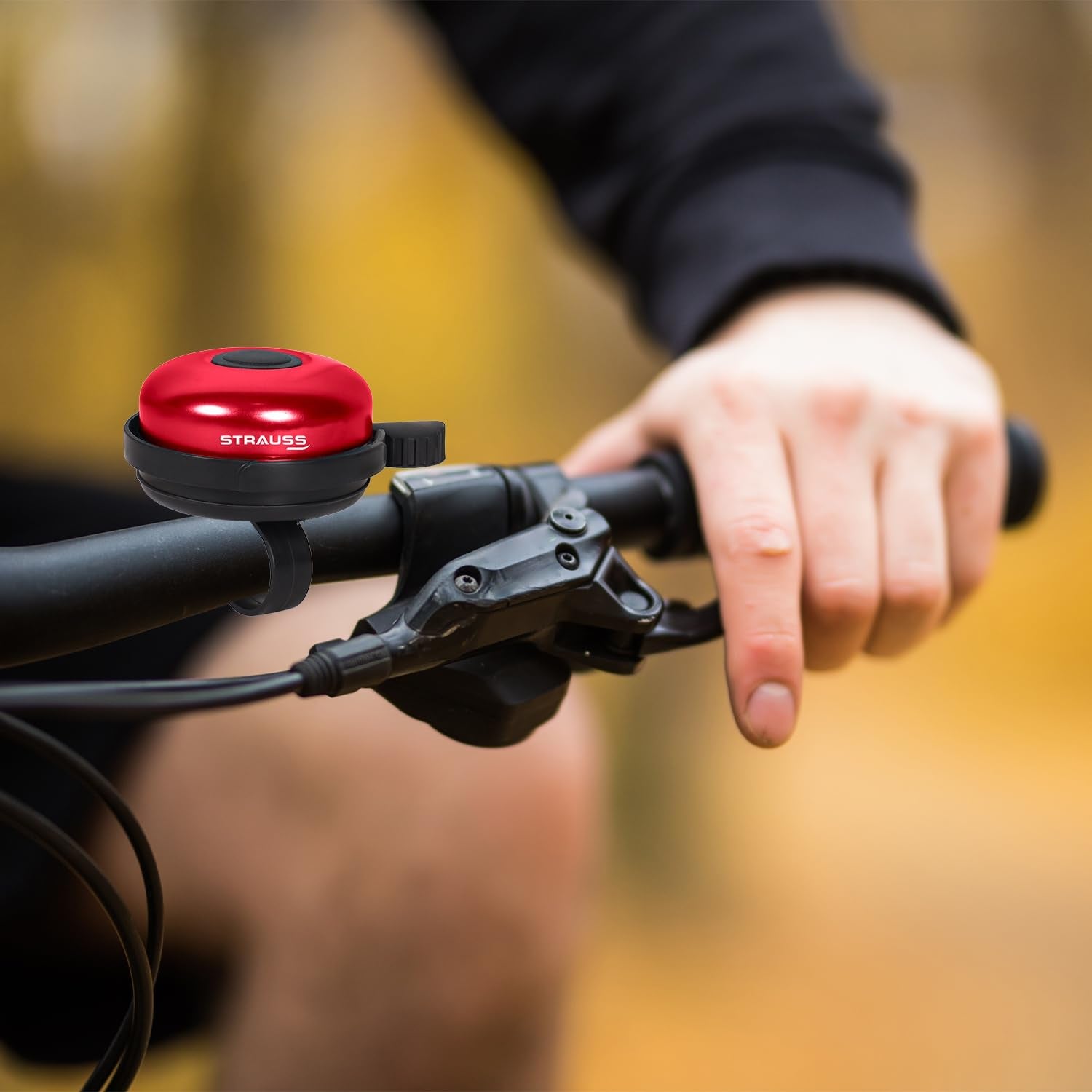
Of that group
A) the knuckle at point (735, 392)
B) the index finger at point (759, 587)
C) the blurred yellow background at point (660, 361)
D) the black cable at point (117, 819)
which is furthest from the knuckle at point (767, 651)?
the blurred yellow background at point (660, 361)

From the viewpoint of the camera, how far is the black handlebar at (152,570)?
252 millimetres

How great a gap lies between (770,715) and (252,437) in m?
0.22

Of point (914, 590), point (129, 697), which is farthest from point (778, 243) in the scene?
point (129, 697)

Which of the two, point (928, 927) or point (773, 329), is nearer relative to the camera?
point (773, 329)

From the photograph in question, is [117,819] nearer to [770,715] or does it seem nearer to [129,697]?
[129,697]

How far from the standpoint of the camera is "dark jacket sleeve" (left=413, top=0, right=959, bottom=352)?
58cm

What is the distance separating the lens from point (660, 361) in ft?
5.80

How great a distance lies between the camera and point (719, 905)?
1.67 meters

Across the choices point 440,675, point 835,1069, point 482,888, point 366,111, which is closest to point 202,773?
point 482,888

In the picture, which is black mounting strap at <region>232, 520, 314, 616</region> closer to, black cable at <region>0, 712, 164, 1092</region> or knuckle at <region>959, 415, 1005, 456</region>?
black cable at <region>0, 712, 164, 1092</region>

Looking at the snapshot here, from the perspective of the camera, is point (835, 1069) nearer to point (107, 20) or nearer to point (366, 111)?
point (366, 111)

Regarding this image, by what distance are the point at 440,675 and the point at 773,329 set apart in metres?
0.29

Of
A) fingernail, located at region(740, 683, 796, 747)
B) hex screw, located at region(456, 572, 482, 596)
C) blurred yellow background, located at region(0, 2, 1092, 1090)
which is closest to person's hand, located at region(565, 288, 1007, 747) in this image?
fingernail, located at region(740, 683, 796, 747)

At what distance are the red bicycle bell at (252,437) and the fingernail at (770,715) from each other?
18 centimetres
